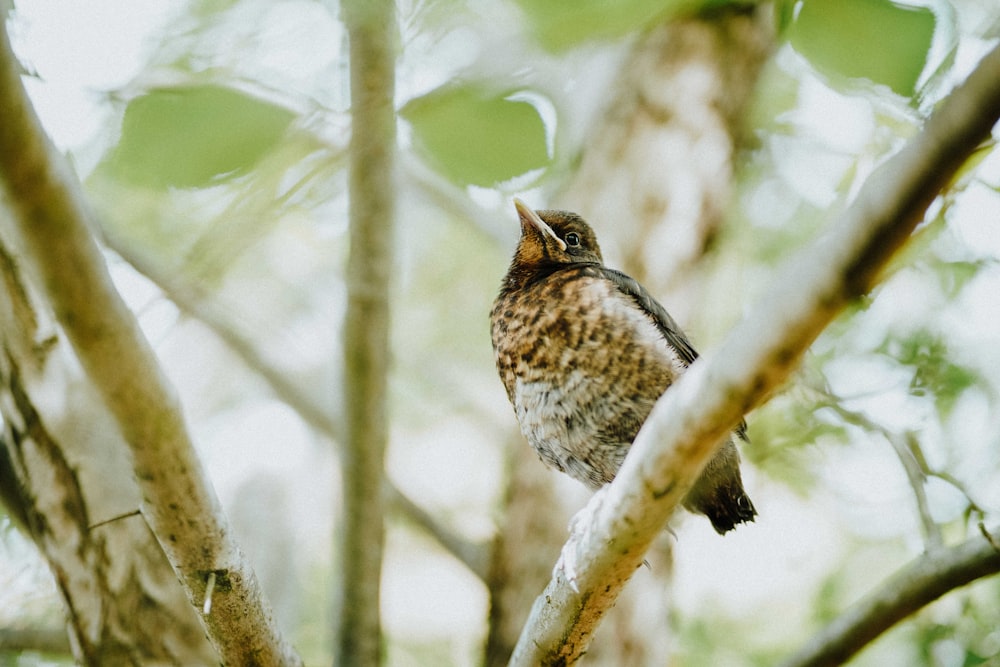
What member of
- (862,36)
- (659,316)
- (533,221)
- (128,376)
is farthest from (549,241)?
(862,36)

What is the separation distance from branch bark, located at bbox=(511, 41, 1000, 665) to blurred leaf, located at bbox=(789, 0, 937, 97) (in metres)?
0.07

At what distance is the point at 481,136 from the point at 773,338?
464 mm

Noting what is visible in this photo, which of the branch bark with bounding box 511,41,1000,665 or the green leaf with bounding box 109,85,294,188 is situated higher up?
the green leaf with bounding box 109,85,294,188

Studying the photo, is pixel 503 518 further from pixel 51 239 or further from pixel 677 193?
pixel 51 239

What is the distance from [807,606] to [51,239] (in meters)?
4.71

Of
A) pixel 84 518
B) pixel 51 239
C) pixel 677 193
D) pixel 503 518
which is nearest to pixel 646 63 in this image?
pixel 677 193

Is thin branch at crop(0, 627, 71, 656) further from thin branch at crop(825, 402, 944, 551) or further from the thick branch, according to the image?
thin branch at crop(825, 402, 944, 551)

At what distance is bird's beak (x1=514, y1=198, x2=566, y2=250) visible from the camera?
3312 millimetres

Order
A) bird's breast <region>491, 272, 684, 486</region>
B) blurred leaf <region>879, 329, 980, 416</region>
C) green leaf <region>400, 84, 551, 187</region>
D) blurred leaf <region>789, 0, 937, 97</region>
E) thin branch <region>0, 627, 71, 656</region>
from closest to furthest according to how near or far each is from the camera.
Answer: blurred leaf <region>789, 0, 937, 97</region> → green leaf <region>400, 84, 551, 187</region> → bird's breast <region>491, 272, 684, 486</region> → thin branch <region>0, 627, 71, 656</region> → blurred leaf <region>879, 329, 980, 416</region>

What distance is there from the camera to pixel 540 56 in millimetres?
1172

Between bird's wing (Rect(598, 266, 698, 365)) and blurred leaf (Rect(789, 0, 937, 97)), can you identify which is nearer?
blurred leaf (Rect(789, 0, 937, 97))

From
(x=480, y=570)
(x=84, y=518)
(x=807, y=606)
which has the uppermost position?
(x=84, y=518)

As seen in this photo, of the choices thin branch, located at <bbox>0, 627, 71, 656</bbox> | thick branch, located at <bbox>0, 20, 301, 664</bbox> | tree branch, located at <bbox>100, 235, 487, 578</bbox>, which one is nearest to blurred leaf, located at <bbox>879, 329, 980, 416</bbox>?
tree branch, located at <bbox>100, 235, 487, 578</bbox>

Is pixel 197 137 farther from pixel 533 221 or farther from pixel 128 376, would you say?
pixel 533 221
